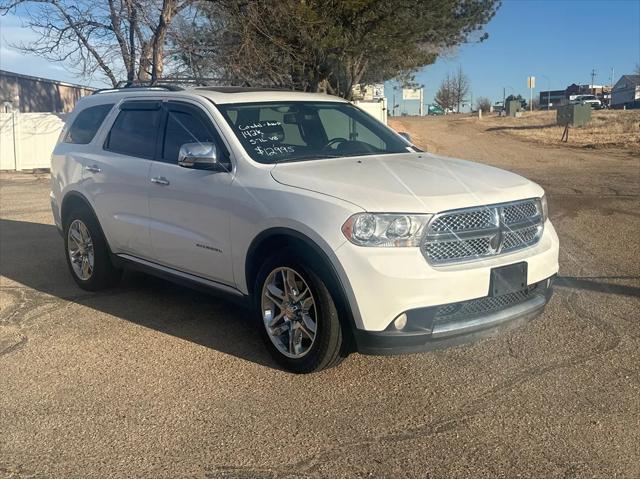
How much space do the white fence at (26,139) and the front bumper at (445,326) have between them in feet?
67.6

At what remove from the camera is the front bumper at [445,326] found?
4.00m

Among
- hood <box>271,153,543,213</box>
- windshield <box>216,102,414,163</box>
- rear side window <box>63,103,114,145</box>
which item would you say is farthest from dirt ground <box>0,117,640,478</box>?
rear side window <box>63,103,114,145</box>

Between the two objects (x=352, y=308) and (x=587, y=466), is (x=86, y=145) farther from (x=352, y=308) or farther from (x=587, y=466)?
(x=587, y=466)

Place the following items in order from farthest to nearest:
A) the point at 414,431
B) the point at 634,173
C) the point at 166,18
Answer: the point at 166,18, the point at 634,173, the point at 414,431

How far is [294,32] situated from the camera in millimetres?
18844

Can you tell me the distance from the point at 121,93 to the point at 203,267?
234cm

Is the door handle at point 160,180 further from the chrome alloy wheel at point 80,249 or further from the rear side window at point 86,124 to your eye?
the rear side window at point 86,124

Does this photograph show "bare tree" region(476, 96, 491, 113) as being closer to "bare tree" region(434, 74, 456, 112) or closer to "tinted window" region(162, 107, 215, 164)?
"bare tree" region(434, 74, 456, 112)

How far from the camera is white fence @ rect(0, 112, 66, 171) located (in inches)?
872

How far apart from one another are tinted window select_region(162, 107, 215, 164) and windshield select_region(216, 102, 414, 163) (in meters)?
0.21

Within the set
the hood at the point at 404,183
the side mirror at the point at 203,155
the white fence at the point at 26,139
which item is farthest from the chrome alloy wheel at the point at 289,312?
the white fence at the point at 26,139

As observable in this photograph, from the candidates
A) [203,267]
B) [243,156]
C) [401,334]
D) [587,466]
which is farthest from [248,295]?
[587,466]

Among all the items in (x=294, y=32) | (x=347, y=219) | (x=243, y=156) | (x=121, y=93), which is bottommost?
(x=347, y=219)

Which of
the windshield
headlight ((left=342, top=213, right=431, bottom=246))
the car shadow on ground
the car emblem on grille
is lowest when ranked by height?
the car shadow on ground
